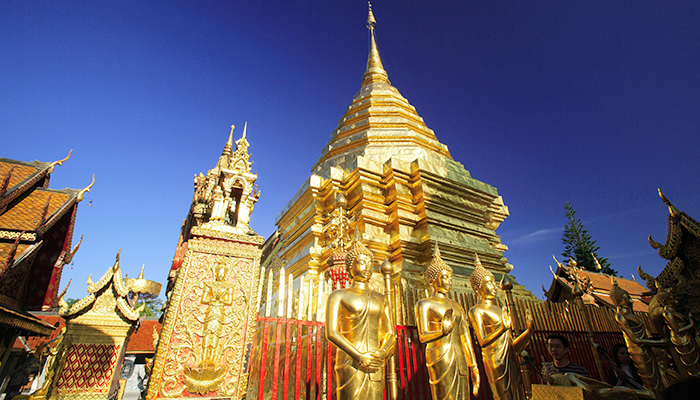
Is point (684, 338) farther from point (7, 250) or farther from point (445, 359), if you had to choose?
point (7, 250)

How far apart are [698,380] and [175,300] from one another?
3.10 meters

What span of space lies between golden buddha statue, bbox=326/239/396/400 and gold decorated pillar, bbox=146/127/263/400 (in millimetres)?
770

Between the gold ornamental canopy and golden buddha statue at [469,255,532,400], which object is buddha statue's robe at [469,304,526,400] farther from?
the gold ornamental canopy

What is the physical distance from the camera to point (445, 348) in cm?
340

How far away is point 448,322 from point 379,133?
6.13 metres

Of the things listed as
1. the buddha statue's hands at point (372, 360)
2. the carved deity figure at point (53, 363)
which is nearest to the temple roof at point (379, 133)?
the buddha statue's hands at point (372, 360)

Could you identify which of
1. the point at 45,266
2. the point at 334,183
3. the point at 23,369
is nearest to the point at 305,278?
the point at 334,183

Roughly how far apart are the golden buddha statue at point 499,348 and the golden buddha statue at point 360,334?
1.25m

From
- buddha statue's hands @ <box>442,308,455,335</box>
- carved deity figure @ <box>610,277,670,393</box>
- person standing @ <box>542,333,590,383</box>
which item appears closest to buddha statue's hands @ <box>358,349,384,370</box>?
buddha statue's hands @ <box>442,308,455,335</box>

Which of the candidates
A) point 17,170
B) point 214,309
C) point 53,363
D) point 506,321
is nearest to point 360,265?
point 214,309

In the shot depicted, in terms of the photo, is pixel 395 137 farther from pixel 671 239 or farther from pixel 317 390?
pixel 671 239

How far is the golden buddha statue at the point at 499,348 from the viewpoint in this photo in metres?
3.68

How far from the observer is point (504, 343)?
3.78 metres

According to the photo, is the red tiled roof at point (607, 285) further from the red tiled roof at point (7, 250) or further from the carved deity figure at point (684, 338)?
the red tiled roof at point (7, 250)
